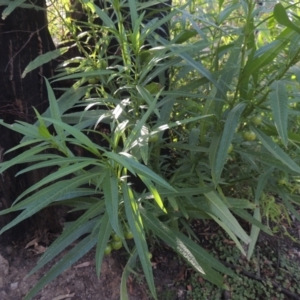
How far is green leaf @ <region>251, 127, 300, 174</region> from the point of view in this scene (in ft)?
3.20

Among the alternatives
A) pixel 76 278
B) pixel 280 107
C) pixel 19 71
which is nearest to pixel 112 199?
pixel 280 107

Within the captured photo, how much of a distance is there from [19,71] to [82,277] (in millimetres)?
842

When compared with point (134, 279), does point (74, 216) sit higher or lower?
higher

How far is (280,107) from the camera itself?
0.92m

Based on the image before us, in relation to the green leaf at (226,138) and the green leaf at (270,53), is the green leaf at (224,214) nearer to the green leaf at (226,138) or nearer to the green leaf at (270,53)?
the green leaf at (226,138)

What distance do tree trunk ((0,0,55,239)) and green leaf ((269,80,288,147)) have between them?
82 centimetres

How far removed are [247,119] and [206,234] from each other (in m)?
0.86

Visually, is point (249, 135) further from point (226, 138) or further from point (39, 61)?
point (39, 61)

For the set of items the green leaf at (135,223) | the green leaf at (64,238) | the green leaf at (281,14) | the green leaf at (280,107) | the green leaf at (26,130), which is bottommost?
the green leaf at (64,238)

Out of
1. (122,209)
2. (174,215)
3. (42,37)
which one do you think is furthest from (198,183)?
(42,37)

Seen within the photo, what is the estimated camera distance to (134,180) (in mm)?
1643

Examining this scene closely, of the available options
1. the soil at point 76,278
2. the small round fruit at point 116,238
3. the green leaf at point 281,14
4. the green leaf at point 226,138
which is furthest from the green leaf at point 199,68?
the soil at point 76,278

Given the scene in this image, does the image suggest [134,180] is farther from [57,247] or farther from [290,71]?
[290,71]

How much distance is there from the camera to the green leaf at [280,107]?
888 mm
